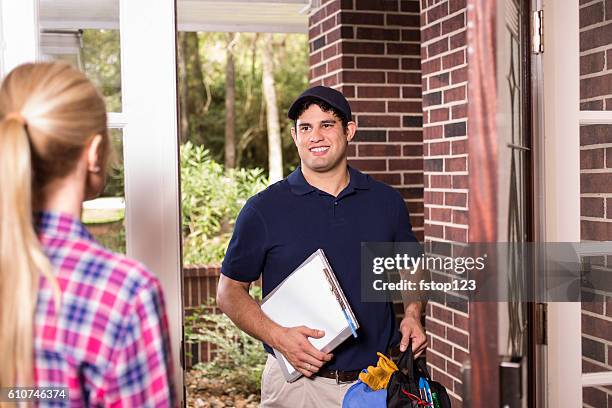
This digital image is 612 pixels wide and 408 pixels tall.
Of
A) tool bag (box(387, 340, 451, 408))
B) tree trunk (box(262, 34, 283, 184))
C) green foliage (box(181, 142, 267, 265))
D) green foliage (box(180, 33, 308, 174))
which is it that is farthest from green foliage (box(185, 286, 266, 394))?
green foliage (box(180, 33, 308, 174))

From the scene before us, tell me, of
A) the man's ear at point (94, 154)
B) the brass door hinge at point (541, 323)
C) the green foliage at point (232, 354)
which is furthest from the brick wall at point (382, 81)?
the man's ear at point (94, 154)

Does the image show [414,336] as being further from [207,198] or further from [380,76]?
[207,198]

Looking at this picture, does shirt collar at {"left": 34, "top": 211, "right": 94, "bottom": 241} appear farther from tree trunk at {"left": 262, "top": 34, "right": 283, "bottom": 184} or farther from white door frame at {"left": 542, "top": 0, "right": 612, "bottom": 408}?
tree trunk at {"left": 262, "top": 34, "right": 283, "bottom": 184}

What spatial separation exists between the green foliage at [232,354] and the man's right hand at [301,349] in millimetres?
4037

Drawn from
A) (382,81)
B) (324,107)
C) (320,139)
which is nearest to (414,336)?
(320,139)

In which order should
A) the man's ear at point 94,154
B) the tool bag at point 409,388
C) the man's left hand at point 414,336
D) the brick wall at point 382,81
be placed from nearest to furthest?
the man's ear at point 94,154 → the tool bag at point 409,388 → the man's left hand at point 414,336 → the brick wall at point 382,81

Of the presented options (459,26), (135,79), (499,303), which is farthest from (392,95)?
(499,303)

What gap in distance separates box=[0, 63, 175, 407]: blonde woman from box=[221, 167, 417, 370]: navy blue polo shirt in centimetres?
136

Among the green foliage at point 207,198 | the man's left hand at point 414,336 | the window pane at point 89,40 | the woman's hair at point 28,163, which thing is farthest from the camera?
the green foliage at point 207,198

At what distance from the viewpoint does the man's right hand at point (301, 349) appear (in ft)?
8.29

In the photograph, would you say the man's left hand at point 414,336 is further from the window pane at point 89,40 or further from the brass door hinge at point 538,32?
the window pane at point 89,40

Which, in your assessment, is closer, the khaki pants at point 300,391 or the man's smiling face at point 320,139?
the khaki pants at point 300,391

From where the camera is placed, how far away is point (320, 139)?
2.79m

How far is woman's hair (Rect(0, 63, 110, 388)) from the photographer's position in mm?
1260
